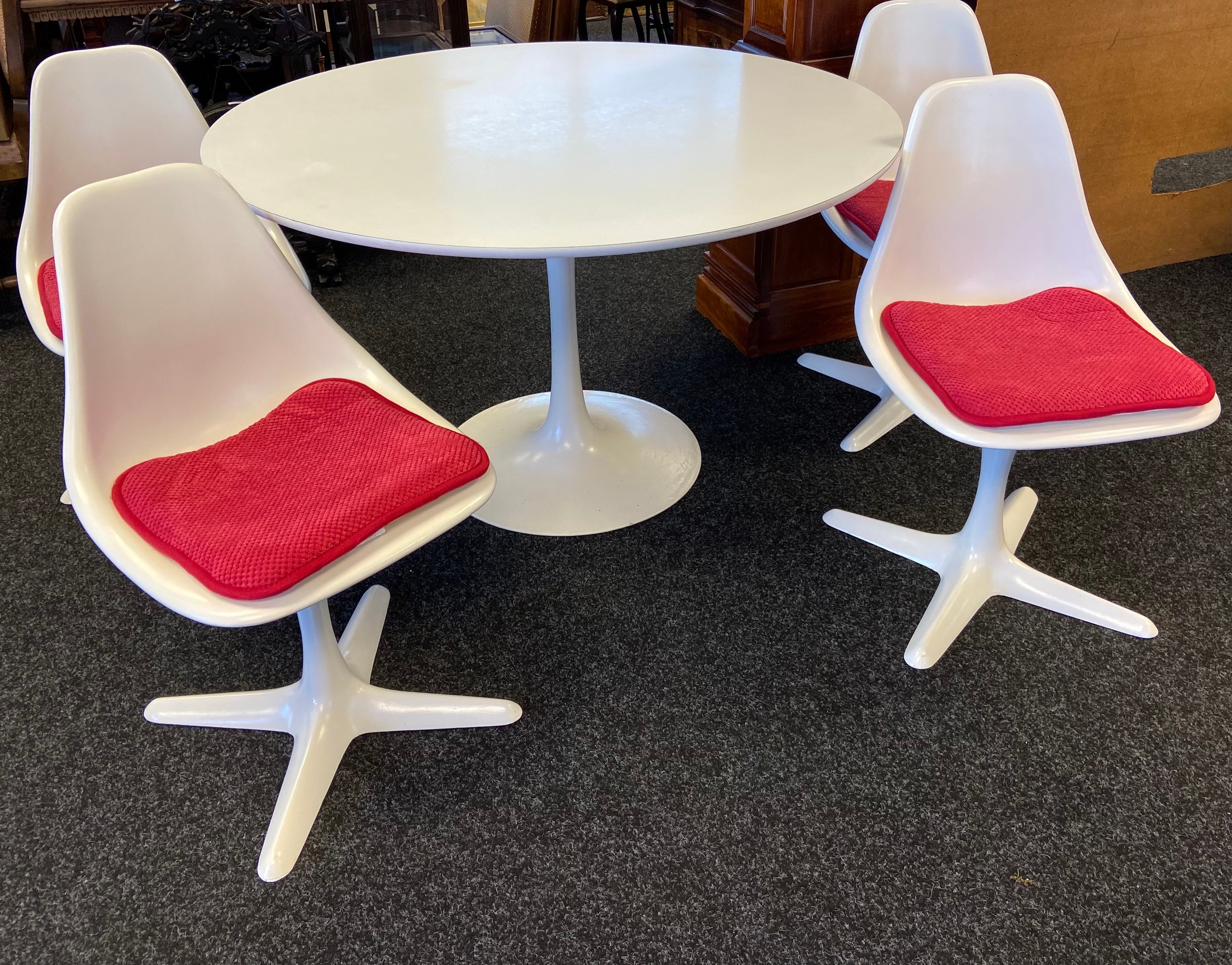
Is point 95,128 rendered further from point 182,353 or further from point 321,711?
point 321,711

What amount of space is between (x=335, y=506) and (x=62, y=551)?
1.13 metres

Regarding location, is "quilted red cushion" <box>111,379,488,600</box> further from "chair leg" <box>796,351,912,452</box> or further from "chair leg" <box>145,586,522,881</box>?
"chair leg" <box>796,351,912,452</box>

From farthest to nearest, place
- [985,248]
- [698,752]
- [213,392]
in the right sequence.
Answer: [985,248], [698,752], [213,392]

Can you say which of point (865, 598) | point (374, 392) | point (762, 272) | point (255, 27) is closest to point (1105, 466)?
point (865, 598)

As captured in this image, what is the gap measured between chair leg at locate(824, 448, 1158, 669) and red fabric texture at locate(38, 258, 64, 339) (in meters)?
1.72

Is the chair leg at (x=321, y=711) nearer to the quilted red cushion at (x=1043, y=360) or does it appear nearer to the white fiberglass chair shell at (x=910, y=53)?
the quilted red cushion at (x=1043, y=360)

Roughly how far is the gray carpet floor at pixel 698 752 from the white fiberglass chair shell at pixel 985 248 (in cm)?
6

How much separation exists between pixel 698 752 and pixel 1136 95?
2467 millimetres

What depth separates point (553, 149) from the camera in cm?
169

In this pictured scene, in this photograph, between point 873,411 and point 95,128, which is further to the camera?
point 873,411

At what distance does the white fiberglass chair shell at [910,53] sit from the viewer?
2.22 metres

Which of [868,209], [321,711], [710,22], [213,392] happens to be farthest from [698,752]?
[710,22]

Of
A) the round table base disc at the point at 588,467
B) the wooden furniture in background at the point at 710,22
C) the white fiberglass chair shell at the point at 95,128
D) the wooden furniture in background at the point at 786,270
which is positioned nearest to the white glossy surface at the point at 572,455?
the round table base disc at the point at 588,467

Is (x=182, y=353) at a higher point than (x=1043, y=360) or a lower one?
higher
